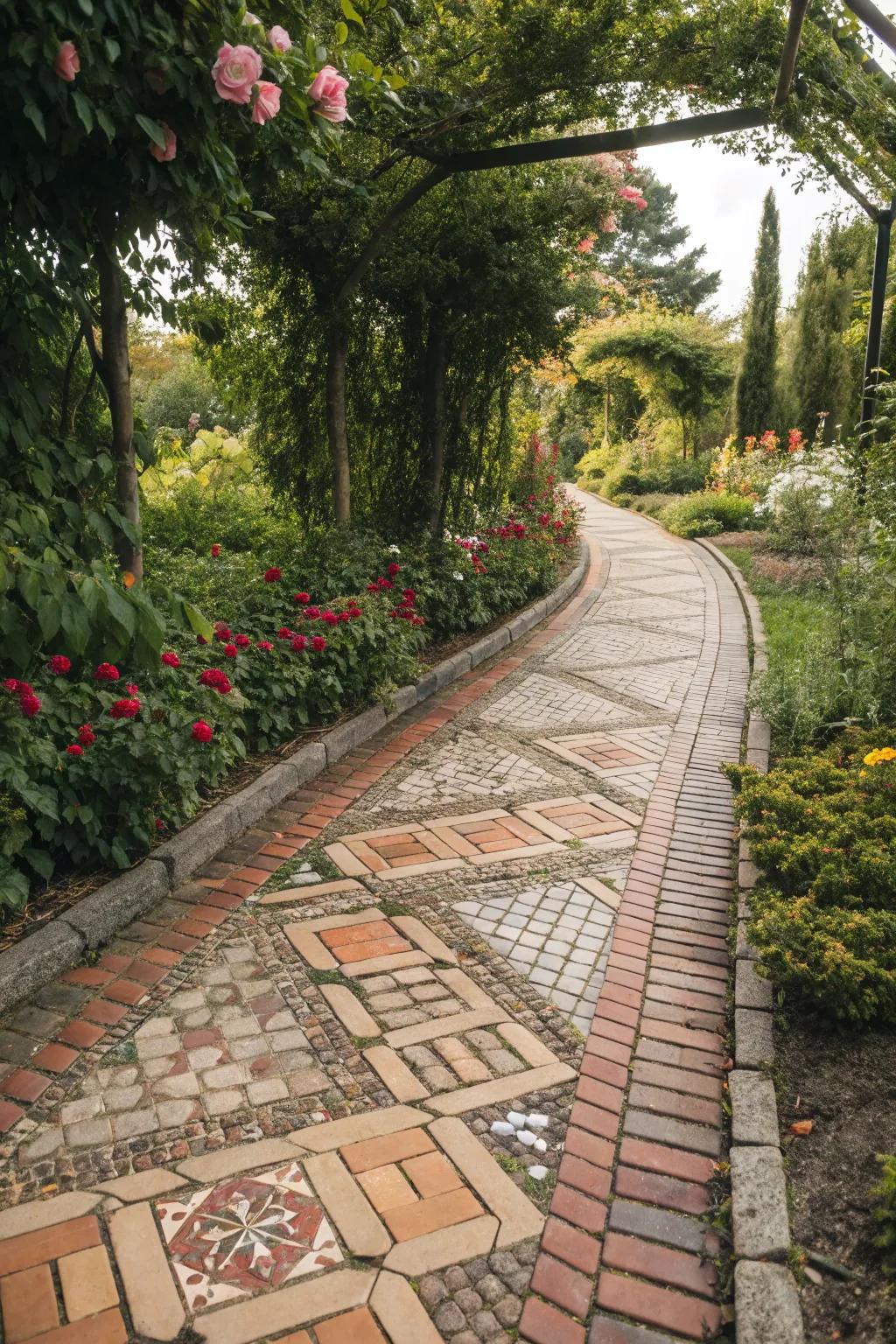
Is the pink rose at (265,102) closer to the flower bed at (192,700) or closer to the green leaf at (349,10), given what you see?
the green leaf at (349,10)

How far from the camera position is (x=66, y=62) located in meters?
2.36

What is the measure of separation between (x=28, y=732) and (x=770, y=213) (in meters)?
23.8

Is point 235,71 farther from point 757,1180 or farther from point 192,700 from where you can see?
point 757,1180

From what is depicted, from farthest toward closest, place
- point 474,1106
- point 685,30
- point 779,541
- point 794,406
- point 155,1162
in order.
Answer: point 794,406
point 779,541
point 685,30
point 474,1106
point 155,1162

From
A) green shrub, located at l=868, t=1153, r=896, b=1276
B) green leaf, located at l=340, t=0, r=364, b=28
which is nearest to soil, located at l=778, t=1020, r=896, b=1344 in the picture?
green shrub, located at l=868, t=1153, r=896, b=1276

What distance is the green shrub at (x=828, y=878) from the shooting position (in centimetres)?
282

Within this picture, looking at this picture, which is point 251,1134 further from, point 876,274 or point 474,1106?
point 876,274

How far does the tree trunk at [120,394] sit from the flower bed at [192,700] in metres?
0.58

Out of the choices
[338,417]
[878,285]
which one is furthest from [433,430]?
[878,285]

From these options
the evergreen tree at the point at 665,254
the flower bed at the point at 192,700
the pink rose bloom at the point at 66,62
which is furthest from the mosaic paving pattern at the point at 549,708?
the evergreen tree at the point at 665,254

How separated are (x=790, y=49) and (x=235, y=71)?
3.45m

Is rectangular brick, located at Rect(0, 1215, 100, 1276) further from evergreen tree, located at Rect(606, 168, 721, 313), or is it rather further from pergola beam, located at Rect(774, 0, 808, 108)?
evergreen tree, located at Rect(606, 168, 721, 313)

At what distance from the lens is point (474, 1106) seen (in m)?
2.61

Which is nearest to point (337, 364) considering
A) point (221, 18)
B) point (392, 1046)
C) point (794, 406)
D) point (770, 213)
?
point (221, 18)
